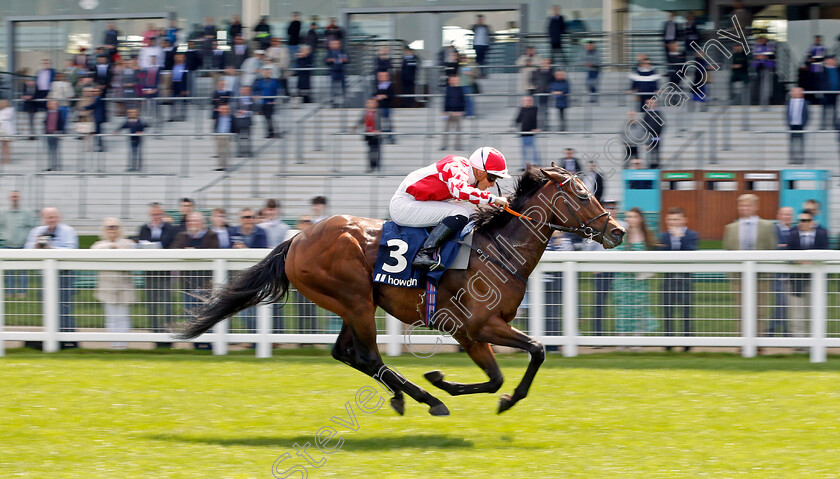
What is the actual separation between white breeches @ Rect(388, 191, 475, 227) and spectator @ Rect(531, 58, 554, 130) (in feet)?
21.7

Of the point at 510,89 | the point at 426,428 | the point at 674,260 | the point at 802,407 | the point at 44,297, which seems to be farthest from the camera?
the point at 510,89

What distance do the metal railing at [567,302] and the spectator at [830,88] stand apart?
5.07 m

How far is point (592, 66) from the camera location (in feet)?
44.3

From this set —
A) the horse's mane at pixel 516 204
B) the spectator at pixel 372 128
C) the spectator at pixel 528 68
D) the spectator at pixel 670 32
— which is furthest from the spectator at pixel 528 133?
the horse's mane at pixel 516 204

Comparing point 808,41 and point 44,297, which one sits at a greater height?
point 808,41

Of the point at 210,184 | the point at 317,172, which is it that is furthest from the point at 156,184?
the point at 317,172

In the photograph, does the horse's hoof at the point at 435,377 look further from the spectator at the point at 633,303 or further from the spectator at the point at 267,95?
the spectator at the point at 267,95

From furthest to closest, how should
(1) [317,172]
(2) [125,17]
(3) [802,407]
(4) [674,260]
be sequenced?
(2) [125,17] → (1) [317,172] → (4) [674,260] → (3) [802,407]

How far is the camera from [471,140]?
12312 millimetres

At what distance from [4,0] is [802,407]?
17.0 metres

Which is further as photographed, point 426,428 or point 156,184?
point 156,184

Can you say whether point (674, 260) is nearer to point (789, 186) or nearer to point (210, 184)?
point (789, 186)

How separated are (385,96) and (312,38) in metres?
2.42

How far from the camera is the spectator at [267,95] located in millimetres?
13062
